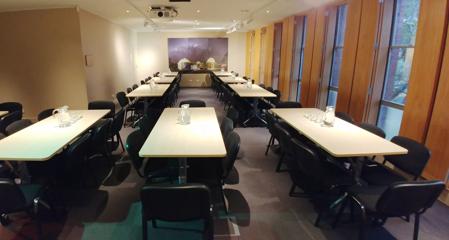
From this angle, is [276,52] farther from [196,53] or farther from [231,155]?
[231,155]

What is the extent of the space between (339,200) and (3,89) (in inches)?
303

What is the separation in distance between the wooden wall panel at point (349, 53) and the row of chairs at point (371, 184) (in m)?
1.79

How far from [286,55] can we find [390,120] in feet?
14.9

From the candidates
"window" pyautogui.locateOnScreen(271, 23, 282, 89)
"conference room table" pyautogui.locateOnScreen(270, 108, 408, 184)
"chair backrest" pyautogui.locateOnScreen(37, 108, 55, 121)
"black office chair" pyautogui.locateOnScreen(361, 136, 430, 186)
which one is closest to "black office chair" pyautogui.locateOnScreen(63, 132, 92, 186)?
"chair backrest" pyautogui.locateOnScreen(37, 108, 55, 121)

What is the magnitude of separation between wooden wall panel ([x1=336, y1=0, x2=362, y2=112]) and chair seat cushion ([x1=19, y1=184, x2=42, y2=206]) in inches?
185

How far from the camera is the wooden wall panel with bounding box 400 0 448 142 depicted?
296 cm

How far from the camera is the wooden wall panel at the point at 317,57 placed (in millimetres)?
5977

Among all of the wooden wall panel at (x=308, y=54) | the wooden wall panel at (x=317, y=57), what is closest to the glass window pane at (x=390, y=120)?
the wooden wall panel at (x=317, y=57)

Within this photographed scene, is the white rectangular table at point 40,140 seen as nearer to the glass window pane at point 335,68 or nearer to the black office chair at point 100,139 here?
the black office chair at point 100,139

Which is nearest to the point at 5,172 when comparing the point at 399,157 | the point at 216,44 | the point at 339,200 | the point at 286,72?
the point at 339,200

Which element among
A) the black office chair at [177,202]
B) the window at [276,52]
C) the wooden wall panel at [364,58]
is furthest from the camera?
the window at [276,52]

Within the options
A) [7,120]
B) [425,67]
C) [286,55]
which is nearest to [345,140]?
[425,67]

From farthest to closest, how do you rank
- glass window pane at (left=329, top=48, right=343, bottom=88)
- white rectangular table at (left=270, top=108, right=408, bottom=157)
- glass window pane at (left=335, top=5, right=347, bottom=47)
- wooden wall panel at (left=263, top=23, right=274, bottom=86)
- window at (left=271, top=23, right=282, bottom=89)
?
wooden wall panel at (left=263, top=23, right=274, bottom=86)
window at (left=271, top=23, right=282, bottom=89)
glass window pane at (left=329, top=48, right=343, bottom=88)
glass window pane at (left=335, top=5, right=347, bottom=47)
white rectangular table at (left=270, top=108, right=408, bottom=157)

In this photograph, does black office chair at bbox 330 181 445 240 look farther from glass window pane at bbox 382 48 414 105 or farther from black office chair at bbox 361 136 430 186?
glass window pane at bbox 382 48 414 105
